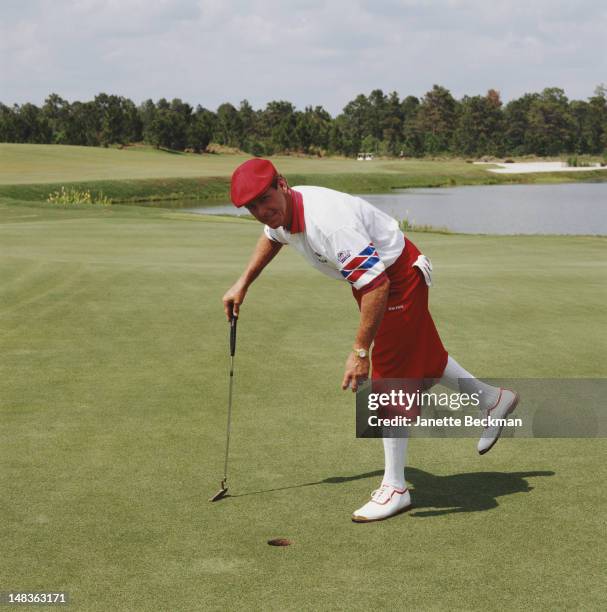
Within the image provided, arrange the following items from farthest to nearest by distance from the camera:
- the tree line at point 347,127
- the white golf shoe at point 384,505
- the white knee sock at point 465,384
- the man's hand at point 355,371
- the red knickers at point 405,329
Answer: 1. the tree line at point 347,127
2. the white knee sock at point 465,384
3. the red knickers at point 405,329
4. the white golf shoe at point 384,505
5. the man's hand at point 355,371

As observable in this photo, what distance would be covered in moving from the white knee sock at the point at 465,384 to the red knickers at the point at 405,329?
277mm

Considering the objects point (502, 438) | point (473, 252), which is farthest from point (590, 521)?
point (473, 252)

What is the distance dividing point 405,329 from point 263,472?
4.16ft

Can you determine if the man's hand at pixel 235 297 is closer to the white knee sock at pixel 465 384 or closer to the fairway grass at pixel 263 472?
the fairway grass at pixel 263 472

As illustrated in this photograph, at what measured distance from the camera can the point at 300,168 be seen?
92.2 m

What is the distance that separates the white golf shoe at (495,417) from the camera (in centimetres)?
571

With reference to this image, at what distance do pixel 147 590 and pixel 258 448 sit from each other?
6.87ft

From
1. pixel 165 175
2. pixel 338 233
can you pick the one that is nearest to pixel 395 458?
pixel 338 233

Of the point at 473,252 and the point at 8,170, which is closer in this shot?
the point at 473,252

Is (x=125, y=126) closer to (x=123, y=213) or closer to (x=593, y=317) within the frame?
(x=123, y=213)

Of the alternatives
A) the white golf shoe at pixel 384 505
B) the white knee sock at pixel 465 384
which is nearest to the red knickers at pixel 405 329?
the white knee sock at pixel 465 384

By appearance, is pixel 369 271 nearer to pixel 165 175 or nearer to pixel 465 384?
pixel 465 384

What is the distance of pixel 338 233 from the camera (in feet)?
15.0

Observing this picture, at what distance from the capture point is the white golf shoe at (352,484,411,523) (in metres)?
4.89
